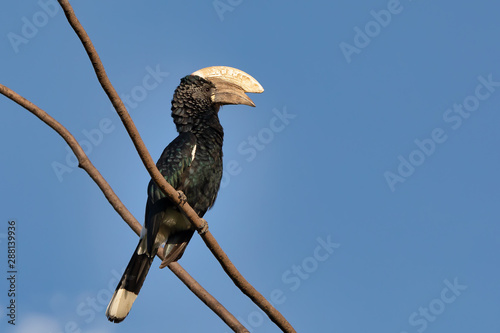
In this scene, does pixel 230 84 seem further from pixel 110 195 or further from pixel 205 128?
pixel 110 195

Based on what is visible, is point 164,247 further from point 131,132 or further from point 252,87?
point 131,132

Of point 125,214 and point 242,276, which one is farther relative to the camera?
point 125,214

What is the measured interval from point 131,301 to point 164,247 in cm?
43

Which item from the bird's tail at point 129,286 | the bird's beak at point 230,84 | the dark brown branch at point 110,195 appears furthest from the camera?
the bird's beak at point 230,84

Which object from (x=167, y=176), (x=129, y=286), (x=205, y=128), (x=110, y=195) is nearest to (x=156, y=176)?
(x=110, y=195)

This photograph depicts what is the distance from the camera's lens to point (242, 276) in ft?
9.59

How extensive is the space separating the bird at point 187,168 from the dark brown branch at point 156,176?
0.65 m

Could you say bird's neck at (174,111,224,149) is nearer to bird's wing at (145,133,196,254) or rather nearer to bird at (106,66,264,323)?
bird at (106,66,264,323)

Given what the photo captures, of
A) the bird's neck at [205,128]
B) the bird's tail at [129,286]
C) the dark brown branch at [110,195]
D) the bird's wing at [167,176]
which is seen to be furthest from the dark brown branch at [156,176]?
the bird's neck at [205,128]

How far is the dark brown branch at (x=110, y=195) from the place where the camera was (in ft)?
10.1

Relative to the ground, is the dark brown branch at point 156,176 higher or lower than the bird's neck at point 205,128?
lower

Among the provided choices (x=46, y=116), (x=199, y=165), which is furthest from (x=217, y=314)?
(x=46, y=116)

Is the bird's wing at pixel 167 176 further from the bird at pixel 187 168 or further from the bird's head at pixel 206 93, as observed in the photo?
the bird's head at pixel 206 93

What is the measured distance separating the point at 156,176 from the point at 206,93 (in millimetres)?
1652
